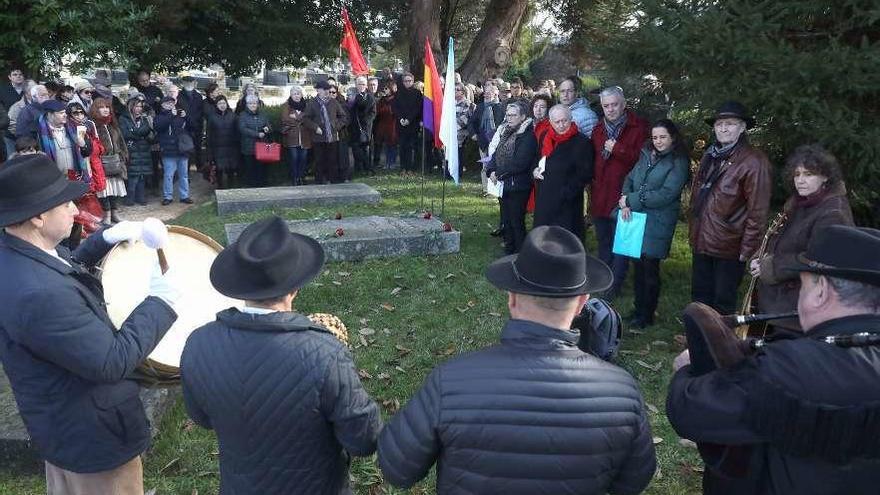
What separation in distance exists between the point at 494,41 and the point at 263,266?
62.0 ft

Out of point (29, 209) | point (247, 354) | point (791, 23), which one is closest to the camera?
point (247, 354)

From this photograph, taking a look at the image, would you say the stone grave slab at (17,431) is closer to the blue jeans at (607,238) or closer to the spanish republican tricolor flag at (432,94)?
the blue jeans at (607,238)

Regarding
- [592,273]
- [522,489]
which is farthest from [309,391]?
[592,273]

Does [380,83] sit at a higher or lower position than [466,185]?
higher

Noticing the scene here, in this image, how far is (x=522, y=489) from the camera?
211cm

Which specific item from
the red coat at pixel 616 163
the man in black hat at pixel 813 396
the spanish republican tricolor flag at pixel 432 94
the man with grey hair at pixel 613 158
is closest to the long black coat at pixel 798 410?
the man in black hat at pixel 813 396

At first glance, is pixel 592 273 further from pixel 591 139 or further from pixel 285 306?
pixel 591 139

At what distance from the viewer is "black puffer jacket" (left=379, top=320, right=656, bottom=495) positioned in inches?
82.3

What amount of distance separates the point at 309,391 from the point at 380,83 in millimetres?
15146

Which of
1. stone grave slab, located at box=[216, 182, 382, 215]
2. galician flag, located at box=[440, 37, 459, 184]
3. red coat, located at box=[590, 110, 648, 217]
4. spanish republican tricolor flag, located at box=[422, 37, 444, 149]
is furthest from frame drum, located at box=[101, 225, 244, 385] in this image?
stone grave slab, located at box=[216, 182, 382, 215]

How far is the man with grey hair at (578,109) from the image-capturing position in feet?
26.2

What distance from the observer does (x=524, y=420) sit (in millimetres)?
2084

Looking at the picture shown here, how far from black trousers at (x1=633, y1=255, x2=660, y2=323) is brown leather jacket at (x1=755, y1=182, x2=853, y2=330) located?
127 cm

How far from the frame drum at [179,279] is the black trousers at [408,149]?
12567 millimetres
